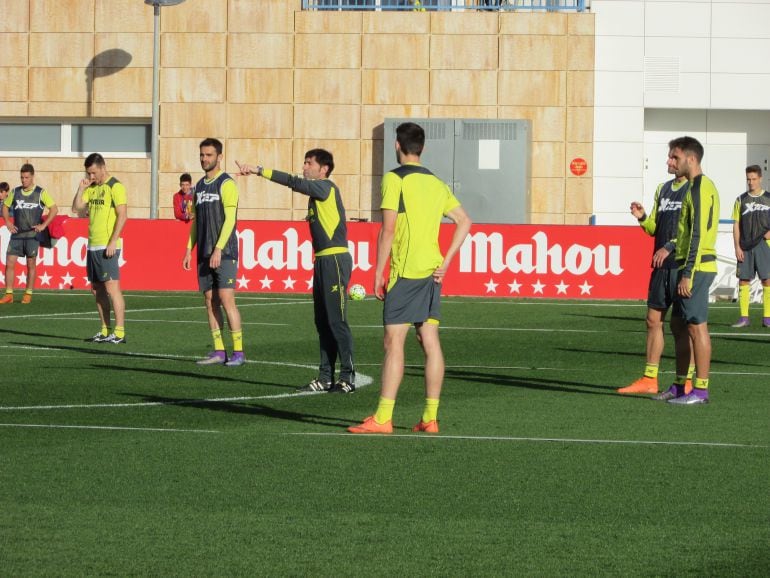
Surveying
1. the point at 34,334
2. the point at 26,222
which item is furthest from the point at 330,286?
the point at 26,222

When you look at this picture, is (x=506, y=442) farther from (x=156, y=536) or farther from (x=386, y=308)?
(x=156, y=536)

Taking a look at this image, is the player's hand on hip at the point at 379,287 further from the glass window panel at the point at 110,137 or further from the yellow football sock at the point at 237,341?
the glass window panel at the point at 110,137

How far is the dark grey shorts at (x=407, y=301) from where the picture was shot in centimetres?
946

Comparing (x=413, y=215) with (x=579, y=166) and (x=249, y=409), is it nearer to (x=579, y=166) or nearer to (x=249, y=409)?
(x=249, y=409)

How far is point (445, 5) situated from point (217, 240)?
21.4m

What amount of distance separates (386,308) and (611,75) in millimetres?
25707

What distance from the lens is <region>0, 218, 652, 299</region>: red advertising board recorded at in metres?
25.4

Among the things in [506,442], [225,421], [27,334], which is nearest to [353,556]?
[506,442]

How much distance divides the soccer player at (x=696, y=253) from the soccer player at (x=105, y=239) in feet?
22.6

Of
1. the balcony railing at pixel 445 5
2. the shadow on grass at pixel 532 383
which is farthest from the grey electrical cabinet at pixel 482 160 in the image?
the shadow on grass at pixel 532 383

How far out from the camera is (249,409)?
1087cm

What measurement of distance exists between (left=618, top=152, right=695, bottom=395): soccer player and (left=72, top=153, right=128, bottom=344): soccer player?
6.18m

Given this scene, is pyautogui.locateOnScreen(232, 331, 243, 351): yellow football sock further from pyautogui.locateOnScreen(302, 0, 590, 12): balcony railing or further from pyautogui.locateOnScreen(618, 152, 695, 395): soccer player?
pyautogui.locateOnScreen(302, 0, 590, 12): balcony railing

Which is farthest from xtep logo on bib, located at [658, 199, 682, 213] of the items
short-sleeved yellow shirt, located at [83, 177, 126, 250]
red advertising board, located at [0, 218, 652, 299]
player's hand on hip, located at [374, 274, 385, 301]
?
red advertising board, located at [0, 218, 652, 299]
